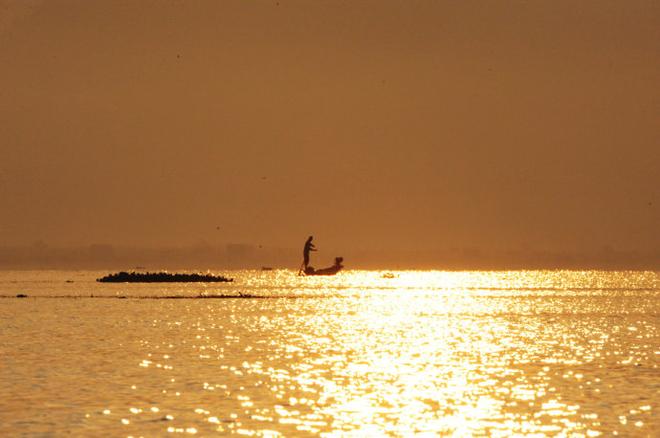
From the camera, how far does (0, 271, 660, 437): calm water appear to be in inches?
1214

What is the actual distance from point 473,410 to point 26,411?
13.6 metres

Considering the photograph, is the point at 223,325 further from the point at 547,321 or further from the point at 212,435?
the point at 212,435

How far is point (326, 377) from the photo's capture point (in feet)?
140

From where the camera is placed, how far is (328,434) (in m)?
28.7

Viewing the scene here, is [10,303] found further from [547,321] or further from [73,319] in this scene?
[547,321]

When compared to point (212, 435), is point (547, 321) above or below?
above

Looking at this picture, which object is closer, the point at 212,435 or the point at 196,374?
the point at 212,435

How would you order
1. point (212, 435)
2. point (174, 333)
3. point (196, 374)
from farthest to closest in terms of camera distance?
point (174, 333) → point (196, 374) → point (212, 435)

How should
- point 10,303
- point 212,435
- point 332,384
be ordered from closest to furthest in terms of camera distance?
point 212,435
point 332,384
point 10,303

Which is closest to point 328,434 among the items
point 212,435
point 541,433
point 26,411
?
point 212,435

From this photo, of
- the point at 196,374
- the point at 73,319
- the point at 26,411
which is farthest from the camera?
the point at 73,319

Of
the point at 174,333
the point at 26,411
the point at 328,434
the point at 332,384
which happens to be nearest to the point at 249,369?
the point at 332,384

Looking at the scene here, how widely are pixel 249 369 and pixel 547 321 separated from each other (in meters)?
47.1

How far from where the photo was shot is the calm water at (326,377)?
1214 inches
